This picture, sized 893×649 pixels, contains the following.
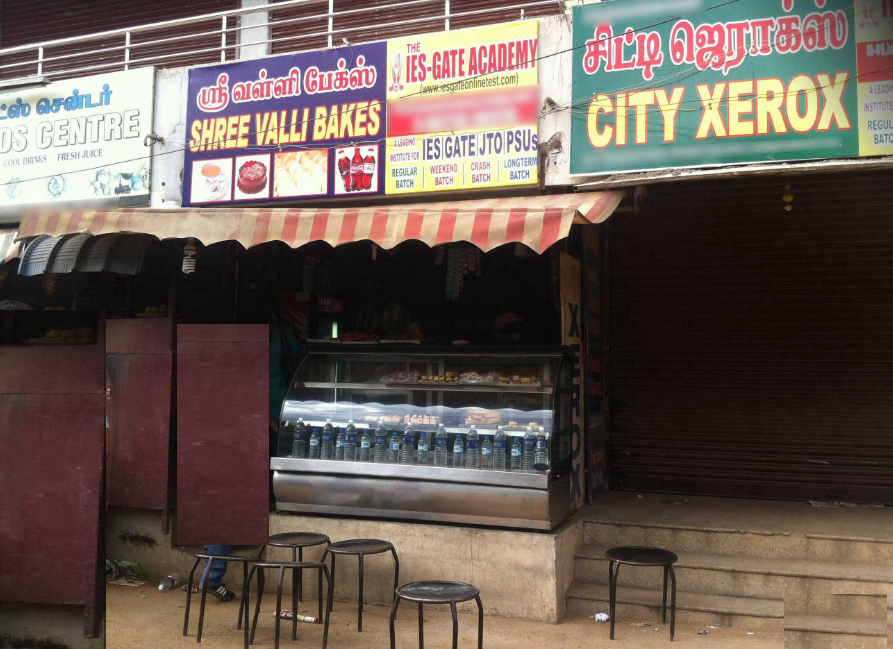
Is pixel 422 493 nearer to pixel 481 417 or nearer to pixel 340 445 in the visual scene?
pixel 481 417

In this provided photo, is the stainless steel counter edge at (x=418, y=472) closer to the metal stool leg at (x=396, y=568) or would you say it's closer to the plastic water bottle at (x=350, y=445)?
the plastic water bottle at (x=350, y=445)

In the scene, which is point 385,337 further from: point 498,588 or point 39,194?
point 39,194

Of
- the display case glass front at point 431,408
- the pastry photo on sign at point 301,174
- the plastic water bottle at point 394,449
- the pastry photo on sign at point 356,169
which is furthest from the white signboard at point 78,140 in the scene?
the plastic water bottle at point 394,449

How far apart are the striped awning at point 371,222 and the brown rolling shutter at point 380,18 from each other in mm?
2928

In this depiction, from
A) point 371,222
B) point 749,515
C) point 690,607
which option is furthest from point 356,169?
point 749,515

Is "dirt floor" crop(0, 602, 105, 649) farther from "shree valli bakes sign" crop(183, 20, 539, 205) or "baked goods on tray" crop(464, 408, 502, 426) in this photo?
"shree valli bakes sign" crop(183, 20, 539, 205)

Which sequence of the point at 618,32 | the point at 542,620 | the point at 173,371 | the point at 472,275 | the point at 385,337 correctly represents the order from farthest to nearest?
the point at 472,275, the point at 385,337, the point at 173,371, the point at 618,32, the point at 542,620

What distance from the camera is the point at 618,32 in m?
5.90

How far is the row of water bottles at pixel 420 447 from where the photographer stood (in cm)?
Result: 577

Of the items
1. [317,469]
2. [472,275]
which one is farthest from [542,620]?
[472,275]

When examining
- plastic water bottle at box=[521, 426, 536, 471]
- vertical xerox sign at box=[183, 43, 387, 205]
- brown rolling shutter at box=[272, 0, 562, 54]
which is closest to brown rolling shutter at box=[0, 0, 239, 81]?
brown rolling shutter at box=[272, 0, 562, 54]

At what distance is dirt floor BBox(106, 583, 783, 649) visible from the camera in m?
5.07

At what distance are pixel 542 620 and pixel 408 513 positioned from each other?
126 centimetres

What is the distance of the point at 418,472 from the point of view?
5.91 m
